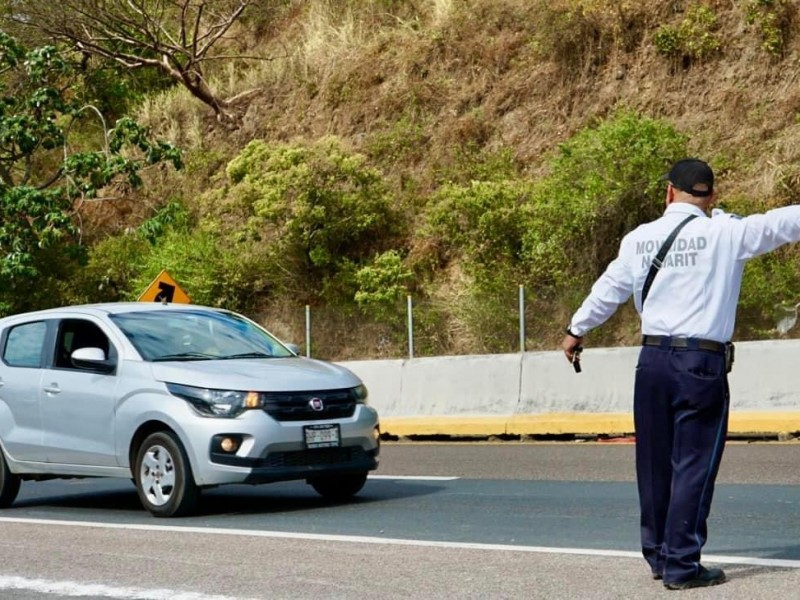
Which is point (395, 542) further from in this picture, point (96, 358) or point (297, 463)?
point (96, 358)

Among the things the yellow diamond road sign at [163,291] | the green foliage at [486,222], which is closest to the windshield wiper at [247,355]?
the yellow diamond road sign at [163,291]

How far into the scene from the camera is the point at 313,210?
93.7 feet

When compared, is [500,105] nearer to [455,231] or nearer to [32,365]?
[455,231]

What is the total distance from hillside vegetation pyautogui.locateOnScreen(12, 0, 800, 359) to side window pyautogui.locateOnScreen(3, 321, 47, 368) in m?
9.89

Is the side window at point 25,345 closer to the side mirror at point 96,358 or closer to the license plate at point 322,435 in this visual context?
the side mirror at point 96,358

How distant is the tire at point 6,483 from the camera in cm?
1218

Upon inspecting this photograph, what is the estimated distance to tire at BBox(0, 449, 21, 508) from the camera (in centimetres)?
1218

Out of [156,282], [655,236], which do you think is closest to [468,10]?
[156,282]

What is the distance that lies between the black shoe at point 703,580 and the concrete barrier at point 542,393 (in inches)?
372

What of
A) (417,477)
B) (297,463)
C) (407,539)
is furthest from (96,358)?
(417,477)

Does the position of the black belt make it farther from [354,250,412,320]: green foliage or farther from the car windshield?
[354,250,412,320]: green foliage

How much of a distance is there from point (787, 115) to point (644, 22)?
4720 mm

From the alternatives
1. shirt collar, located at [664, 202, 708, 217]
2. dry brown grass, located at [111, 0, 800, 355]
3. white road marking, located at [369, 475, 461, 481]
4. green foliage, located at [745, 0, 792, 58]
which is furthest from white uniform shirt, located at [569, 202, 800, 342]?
green foliage, located at [745, 0, 792, 58]

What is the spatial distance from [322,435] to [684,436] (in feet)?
14.9
